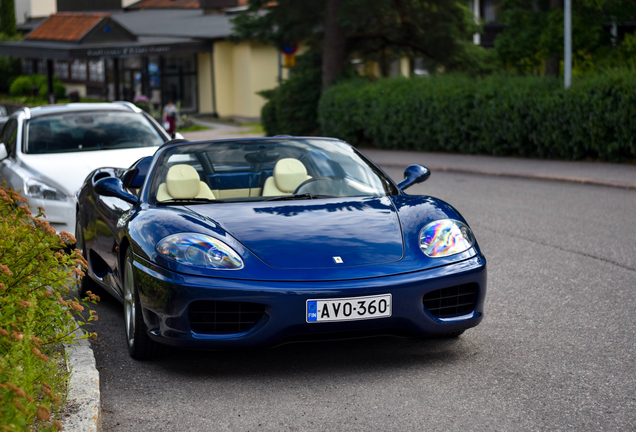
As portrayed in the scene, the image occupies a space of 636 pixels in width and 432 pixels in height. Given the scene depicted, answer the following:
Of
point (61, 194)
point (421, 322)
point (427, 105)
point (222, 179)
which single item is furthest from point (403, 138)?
point (421, 322)

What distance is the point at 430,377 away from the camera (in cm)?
497

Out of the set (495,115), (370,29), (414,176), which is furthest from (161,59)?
(414,176)

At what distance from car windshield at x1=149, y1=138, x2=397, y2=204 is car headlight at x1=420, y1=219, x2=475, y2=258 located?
2.73 feet

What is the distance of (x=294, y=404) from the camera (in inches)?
180

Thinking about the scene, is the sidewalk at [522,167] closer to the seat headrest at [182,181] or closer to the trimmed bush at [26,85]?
the seat headrest at [182,181]

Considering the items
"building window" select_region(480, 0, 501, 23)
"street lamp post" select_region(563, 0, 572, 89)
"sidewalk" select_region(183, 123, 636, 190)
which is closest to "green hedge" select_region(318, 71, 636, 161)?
"street lamp post" select_region(563, 0, 572, 89)

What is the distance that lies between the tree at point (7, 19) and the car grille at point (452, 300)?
209 ft

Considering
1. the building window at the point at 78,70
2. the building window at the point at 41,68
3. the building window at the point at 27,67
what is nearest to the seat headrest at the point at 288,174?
the building window at the point at 78,70

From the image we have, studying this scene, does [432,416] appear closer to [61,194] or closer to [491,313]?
[491,313]

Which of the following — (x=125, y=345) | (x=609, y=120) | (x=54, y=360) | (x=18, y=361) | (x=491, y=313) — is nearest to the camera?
(x=18, y=361)

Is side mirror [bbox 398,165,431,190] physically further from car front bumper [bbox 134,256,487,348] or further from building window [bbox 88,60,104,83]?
building window [bbox 88,60,104,83]

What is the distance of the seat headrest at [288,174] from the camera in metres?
6.54

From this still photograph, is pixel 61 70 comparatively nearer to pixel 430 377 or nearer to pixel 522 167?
pixel 522 167

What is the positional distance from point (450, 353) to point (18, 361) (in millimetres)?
2546
